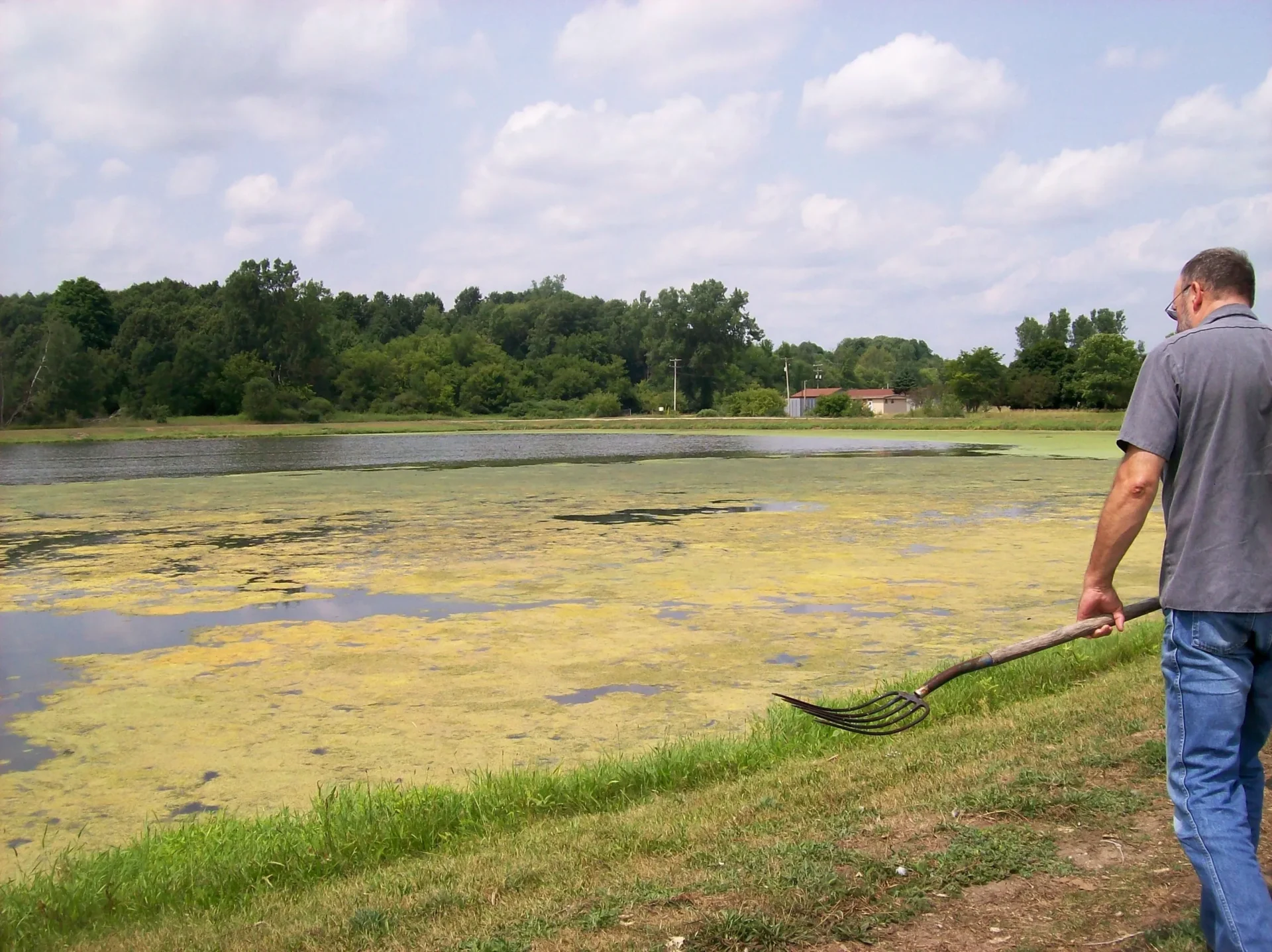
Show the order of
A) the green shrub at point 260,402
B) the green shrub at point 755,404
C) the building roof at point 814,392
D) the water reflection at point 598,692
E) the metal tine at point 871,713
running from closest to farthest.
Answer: the metal tine at point 871,713 < the water reflection at point 598,692 < the green shrub at point 260,402 < the green shrub at point 755,404 < the building roof at point 814,392

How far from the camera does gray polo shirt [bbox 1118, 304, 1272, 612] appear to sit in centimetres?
258

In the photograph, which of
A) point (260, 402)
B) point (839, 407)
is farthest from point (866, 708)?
point (839, 407)

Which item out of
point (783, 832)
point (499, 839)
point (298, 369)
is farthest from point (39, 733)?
point (298, 369)

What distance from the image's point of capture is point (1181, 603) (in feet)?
8.54

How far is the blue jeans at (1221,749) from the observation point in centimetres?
250

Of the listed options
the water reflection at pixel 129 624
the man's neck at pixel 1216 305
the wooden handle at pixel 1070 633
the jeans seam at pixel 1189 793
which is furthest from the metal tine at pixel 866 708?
the water reflection at pixel 129 624

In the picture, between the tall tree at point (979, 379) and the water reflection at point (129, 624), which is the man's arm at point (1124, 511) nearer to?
the water reflection at point (129, 624)

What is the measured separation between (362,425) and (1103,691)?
72441mm

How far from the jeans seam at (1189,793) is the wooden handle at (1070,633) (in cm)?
23

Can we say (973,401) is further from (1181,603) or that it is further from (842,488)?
(1181,603)

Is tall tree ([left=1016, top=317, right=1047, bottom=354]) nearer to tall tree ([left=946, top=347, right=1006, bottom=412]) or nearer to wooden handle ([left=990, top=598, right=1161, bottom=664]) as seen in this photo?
tall tree ([left=946, top=347, right=1006, bottom=412])

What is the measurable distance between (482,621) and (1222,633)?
23.5 ft

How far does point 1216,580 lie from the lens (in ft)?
8.43

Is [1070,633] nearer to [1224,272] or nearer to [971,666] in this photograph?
[971,666]
